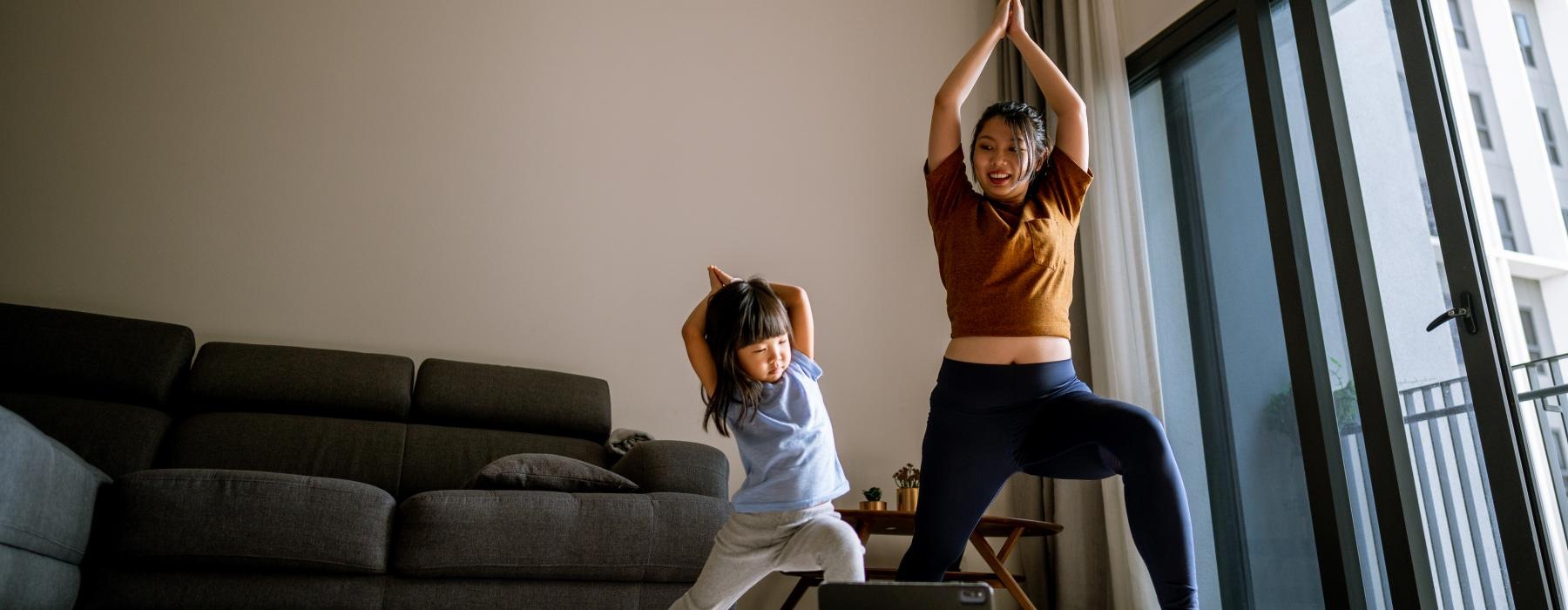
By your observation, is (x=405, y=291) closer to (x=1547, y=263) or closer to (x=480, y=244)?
(x=480, y=244)

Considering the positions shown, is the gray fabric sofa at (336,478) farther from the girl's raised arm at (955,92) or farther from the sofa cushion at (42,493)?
the girl's raised arm at (955,92)

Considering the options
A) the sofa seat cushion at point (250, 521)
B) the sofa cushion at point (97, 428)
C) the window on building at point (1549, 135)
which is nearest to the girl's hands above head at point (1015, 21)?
the window on building at point (1549, 135)

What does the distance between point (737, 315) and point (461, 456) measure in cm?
140

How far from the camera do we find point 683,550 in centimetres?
238

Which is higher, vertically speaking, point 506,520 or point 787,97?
point 787,97

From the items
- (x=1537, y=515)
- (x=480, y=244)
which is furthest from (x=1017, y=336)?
(x=480, y=244)

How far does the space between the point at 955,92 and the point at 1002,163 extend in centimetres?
16

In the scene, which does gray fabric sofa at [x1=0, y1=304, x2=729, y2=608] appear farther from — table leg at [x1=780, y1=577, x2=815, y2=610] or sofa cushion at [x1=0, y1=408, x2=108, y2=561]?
table leg at [x1=780, y1=577, x2=815, y2=610]

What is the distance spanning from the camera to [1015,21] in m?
1.84

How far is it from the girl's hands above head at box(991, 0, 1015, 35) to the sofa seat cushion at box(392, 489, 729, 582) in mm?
1328

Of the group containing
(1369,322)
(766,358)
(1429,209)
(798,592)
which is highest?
(1429,209)

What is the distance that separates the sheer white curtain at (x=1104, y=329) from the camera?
3207mm

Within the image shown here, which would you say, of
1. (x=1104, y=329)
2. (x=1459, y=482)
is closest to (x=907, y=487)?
(x=1104, y=329)

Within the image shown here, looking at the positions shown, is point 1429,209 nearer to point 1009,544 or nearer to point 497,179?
point 1009,544
